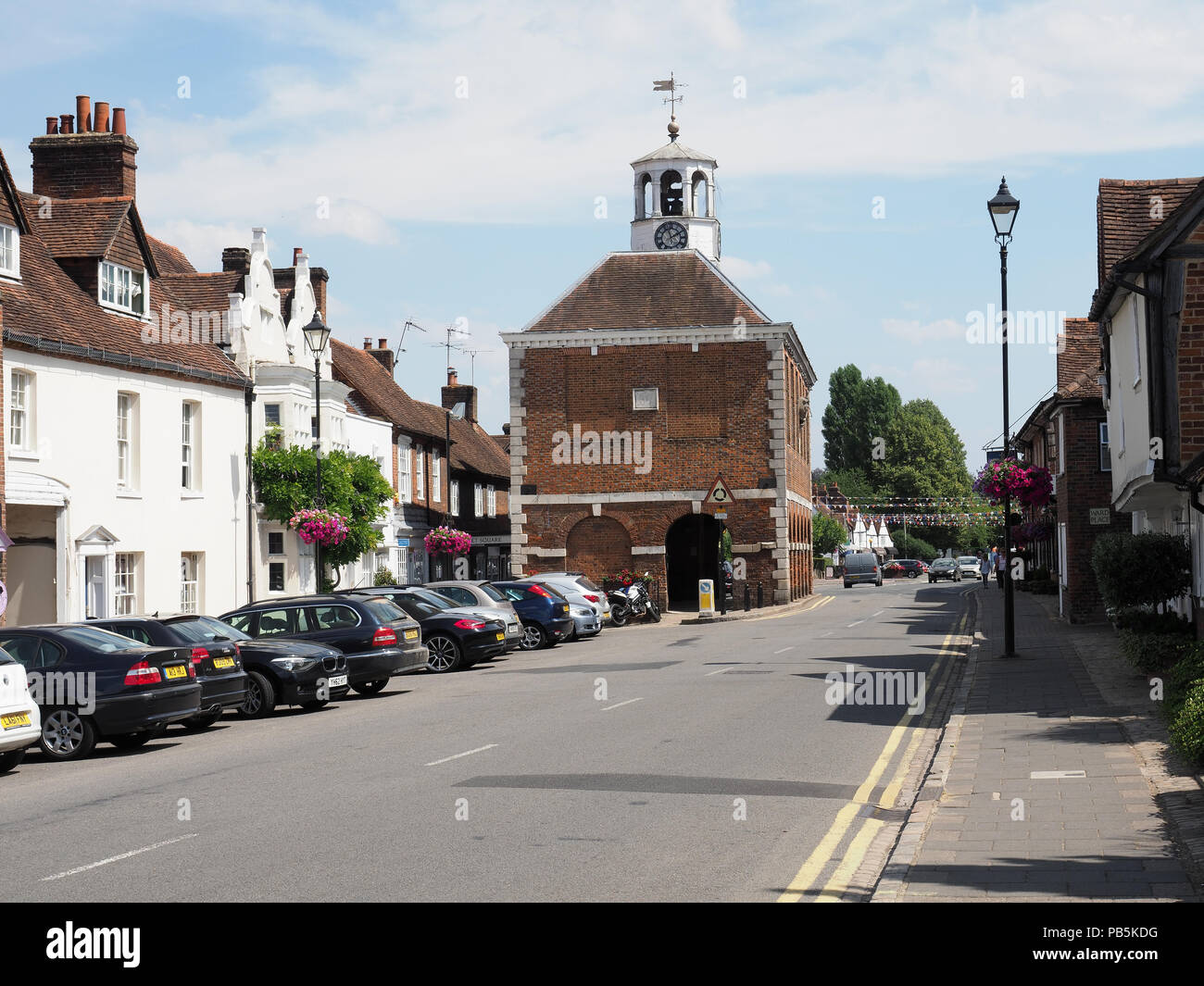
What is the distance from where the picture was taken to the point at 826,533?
342 feet

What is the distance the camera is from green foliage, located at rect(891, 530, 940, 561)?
124875 millimetres

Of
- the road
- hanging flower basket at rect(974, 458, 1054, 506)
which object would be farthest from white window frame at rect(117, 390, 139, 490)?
hanging flower basket at rect(974, 458, 1054, 506)

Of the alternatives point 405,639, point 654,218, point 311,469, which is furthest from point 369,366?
point 405,639

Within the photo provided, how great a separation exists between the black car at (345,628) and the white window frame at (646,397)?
27.4 m

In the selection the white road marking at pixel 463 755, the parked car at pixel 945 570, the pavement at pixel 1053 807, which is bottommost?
the white road marking at pixel 463 755

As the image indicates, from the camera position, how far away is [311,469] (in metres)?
35.7

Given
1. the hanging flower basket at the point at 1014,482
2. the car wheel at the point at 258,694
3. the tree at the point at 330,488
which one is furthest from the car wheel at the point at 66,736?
the tree at the point at 330,488

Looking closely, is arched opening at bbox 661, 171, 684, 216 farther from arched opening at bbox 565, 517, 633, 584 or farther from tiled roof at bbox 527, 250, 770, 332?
arched opening at bbox 565, 517, 633, 584

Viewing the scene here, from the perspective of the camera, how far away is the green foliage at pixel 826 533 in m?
104

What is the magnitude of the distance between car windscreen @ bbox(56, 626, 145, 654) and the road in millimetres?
1242

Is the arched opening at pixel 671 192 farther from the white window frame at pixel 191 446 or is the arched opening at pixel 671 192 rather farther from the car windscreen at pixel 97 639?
the car windscreen at pixel 97 639

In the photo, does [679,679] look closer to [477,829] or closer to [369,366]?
[477,829]

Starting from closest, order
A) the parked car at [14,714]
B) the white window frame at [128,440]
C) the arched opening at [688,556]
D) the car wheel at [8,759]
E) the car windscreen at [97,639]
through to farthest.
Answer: the parked car at [14,714]
the car wheel at [8,759]
the car windscreen at [97,639]
the white window frame at [128,440]
the arched opening at [688,556]
